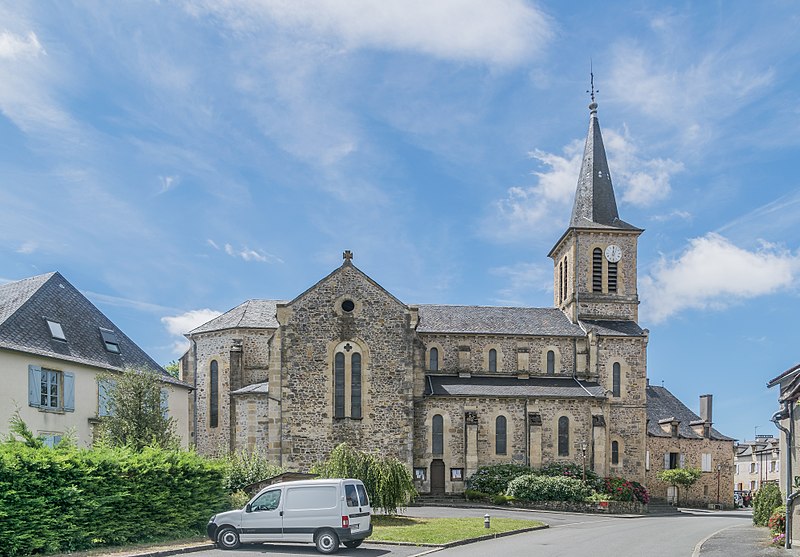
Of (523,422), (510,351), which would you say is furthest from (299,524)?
(510,351)

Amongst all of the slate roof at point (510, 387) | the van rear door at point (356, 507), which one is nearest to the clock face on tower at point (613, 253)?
the slate roof at point (510, 387)

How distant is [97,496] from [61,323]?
39.6 ft

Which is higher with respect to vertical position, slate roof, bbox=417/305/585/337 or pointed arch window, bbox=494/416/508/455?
slate roof, bbox=417/305/585/337

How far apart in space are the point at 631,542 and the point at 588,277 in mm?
29563

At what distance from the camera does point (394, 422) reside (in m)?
42.3

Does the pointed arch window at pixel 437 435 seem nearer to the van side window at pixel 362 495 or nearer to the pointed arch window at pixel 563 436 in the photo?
the pointed arch window at pixel 563 436

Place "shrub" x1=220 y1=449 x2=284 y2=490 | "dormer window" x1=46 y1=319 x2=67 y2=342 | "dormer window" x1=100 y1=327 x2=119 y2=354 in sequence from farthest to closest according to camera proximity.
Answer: "dormer window" x1=100 y1=327 x2=119 y2=354
"shrub" x1=220 y1=449 x2=284 y2=490
"dormer window" x1=46 y1=319 x2=67 y2=342

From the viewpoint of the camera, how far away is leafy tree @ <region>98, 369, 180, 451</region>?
26.0 metres

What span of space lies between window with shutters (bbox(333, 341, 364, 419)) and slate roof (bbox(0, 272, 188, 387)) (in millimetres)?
10649

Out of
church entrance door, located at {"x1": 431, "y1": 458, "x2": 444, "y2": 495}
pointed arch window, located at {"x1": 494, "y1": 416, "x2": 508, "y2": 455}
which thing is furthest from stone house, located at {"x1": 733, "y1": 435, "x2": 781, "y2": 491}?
church entrance door, located at {"x1": 431, "y1": 458, "x2": 444, "y2": 495}

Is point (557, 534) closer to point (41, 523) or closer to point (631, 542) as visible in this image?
point (631, 542)

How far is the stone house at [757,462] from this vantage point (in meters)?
76.7

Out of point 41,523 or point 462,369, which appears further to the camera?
point 462,369

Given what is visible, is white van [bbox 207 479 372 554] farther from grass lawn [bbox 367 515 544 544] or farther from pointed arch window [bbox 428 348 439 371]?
pointed arch window [bbox 428 348 439 371]
